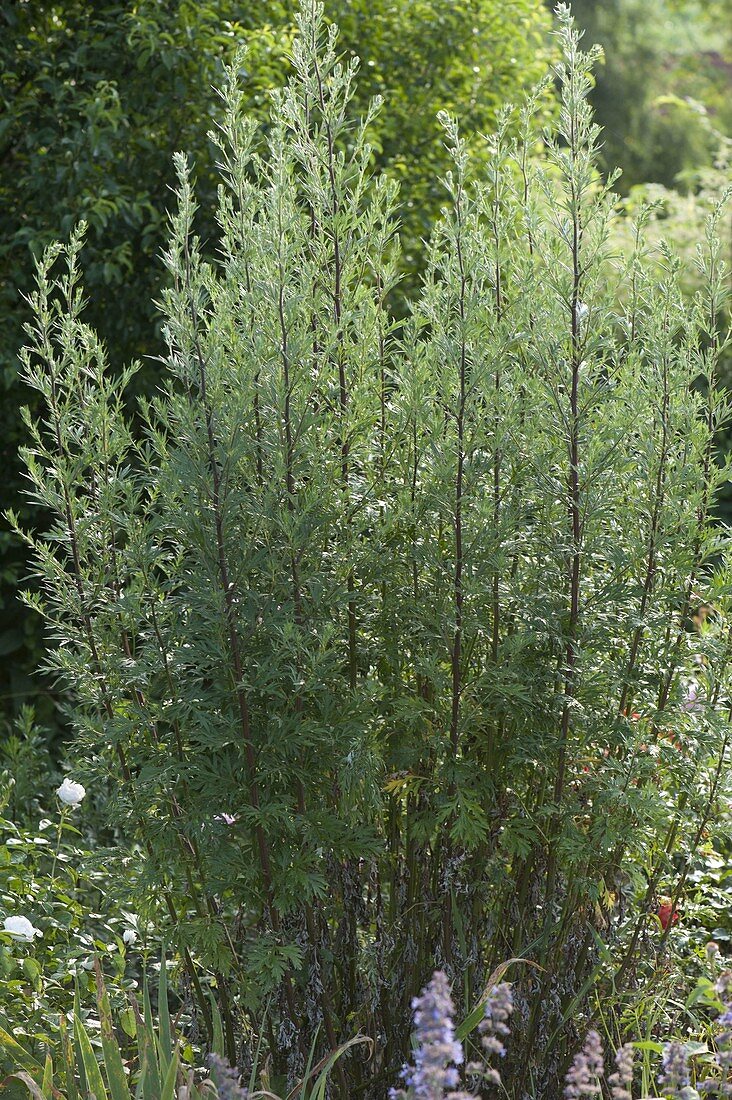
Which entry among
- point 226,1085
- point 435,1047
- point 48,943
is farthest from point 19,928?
point 435,1047

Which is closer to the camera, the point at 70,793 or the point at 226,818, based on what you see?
the point at 226,818

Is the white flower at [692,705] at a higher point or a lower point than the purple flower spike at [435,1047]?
higher

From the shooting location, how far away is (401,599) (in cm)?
277

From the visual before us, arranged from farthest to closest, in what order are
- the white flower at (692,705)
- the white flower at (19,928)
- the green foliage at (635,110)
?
the green foliage at (635,110), the white flower at (19,928), the white flower at (692,705)

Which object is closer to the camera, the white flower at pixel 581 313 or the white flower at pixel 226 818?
the white flower at pixel 581 313

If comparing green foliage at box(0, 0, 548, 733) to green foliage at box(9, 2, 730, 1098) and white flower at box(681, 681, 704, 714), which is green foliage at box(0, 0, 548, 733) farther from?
white flower at box(681, 681, 704, 714)

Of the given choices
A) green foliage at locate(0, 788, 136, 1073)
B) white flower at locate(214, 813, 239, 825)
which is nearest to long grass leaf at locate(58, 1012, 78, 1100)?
green foliage at locate(0, 788, 136, 1073)

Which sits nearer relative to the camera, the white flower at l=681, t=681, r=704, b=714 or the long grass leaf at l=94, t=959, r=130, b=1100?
the long grass leaf at l=94, t=959, r=130, b=1100

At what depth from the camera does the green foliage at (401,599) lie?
2.57 meters

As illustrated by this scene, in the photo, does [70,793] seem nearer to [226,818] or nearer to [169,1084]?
[226,818]

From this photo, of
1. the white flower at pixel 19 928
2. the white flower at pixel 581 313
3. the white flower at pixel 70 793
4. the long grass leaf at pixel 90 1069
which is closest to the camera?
the long grass leaf at pixel 90 1069

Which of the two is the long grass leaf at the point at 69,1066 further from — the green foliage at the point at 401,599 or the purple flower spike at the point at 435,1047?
the purple flower spike at the point at 435,1047

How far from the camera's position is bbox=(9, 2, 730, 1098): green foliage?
2.57 meters

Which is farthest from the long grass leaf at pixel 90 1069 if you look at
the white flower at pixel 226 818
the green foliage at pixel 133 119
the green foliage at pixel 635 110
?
the green foliage at pixel 635 110
